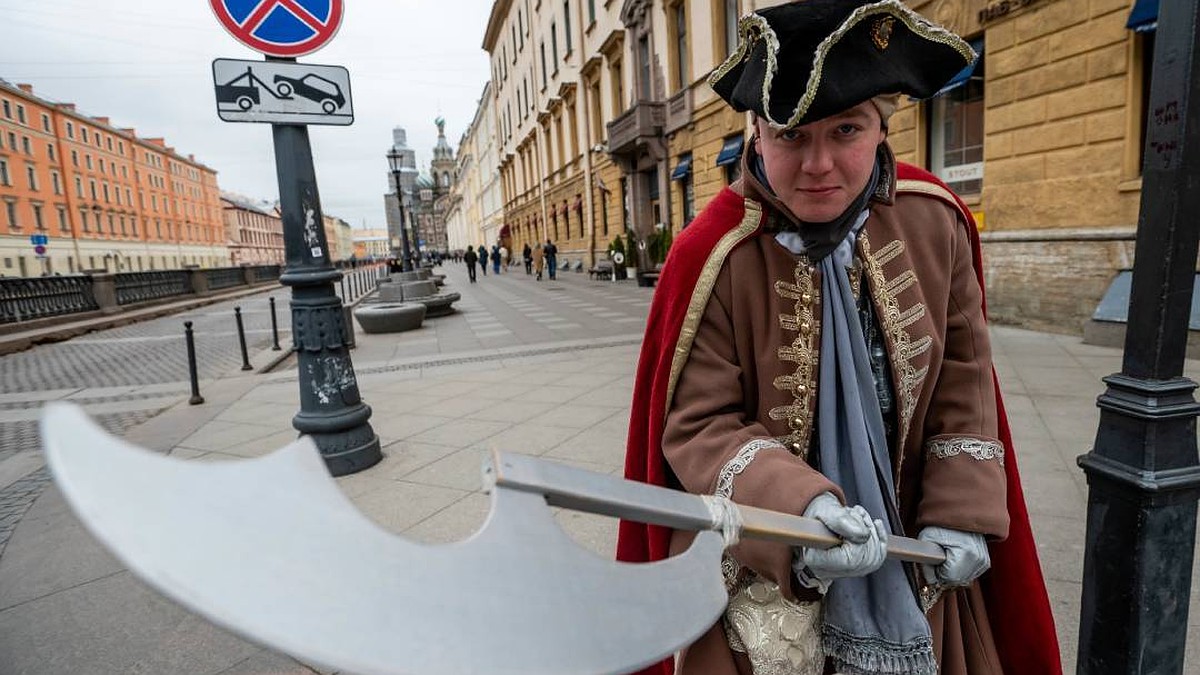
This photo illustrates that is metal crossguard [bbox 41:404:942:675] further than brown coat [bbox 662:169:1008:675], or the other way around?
brown coat [bbox 662:169:1008:675]

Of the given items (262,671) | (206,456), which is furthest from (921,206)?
(206,456)

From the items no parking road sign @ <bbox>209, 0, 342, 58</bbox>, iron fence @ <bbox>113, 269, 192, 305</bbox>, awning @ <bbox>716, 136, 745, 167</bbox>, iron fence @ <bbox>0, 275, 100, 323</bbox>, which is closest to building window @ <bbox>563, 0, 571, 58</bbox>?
awning @ <bbox>716, 136, 745, 167</bbox>

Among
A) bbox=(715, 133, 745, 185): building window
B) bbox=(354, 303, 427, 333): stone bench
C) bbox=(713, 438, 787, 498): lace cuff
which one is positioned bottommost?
bbox=(354, 303, 427, 333): stone bench

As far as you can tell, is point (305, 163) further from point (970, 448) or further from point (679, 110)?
point (679, 110)

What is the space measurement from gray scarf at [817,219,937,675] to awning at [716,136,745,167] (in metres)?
13.8

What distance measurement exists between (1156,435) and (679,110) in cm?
1742

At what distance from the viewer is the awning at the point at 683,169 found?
57.5 feet

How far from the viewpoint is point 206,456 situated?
466cm

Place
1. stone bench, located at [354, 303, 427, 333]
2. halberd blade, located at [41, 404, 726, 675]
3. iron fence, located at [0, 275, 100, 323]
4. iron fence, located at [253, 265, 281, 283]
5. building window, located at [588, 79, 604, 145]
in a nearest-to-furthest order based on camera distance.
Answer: halberd blade, located at [41, 404, 726, 675] → stone bench, located at [354, 303, 427, 333] → iron fence, located at [0, 275, 100, 323] → building window, located at [588, 79, 604, 145] → iron fence, located at [253, 265, 281, 283]

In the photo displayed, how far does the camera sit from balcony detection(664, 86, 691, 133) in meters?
17.0

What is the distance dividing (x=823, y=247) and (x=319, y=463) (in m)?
1.00

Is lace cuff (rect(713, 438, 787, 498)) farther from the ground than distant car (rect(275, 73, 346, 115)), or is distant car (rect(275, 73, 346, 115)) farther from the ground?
distant car (rect(275, 73, 346, 115))

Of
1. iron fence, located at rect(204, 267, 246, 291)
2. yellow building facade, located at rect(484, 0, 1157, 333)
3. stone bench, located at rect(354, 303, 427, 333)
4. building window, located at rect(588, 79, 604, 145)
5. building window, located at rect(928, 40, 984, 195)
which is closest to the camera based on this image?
yellow building facade, located at rect(484, 0, 1157, 333)

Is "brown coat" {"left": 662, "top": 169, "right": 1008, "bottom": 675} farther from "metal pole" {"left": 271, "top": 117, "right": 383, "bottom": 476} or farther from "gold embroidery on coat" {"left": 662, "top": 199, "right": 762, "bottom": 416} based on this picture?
"metal pole" {"left": 271, "top": 117, "right": 383, "bottom": 476}
